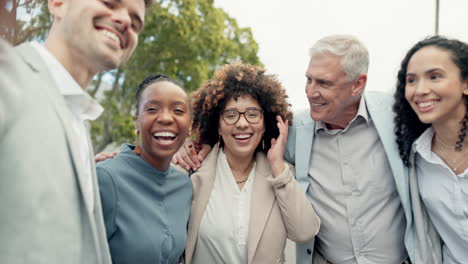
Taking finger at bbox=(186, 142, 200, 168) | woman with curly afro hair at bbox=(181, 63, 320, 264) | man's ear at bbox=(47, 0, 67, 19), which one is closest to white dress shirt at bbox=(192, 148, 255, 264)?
woman with curly afro hair at bbox=(181, 63, 320, 264)

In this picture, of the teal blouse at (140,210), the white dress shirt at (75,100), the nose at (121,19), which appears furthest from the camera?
the teal blouse at (140,210)

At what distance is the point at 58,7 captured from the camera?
1.51m

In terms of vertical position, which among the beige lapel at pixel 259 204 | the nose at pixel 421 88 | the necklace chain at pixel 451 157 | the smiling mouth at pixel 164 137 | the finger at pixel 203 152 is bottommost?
the beige lapel at pixel 259 204

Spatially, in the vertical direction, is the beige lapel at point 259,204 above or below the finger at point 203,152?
below

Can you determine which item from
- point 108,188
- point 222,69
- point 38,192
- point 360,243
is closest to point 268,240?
point 360,243

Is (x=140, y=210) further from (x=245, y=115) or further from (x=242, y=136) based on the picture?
(x=245, y=115)

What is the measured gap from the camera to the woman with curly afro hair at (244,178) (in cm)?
288

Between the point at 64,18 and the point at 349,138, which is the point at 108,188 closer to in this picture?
the point at 64,18

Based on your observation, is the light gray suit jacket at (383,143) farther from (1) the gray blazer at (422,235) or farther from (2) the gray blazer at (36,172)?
(2) the gray blazer at (36,172)

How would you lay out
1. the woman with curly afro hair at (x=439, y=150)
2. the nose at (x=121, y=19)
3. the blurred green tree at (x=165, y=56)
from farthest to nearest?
the blurred green tree at (x=165, y=56) < the woman with curly afro hair at (x=439, y=150) < the nose at (x=121, y=19)

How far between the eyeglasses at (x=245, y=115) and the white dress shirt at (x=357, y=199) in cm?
70

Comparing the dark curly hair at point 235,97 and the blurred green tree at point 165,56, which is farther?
the blurred green tree at point 165,56

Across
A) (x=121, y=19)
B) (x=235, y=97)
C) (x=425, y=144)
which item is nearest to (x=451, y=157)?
(x=425, y=144)

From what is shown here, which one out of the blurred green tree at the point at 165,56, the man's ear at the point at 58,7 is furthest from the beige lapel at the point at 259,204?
the blurred green tree at the point at 165,56
